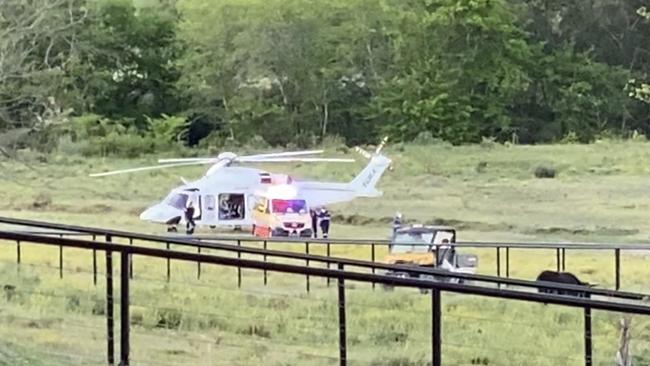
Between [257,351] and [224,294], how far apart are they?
11.3 feet

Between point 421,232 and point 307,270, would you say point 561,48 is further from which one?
point 307,270

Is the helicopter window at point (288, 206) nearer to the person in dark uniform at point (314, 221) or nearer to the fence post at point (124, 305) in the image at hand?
the person in dark uniform at point (314, 221)

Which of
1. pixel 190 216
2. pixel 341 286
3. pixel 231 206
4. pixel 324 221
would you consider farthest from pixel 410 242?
pixel 231 206

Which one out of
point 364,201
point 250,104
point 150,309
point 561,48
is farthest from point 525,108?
point 150,309

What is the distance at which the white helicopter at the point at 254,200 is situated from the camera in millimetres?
23953

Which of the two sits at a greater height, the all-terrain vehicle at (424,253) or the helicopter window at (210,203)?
the all-terrain vehicle at (424,253)

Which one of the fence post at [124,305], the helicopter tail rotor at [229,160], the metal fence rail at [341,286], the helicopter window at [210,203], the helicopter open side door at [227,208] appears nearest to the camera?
the metal fence rail at [341,286]

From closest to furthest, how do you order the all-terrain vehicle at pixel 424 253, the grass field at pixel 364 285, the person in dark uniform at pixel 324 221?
the grass field at pixel 364 285
the all-terrain vehicle at pixel 424 253
the person in dark uniform at pixel 324 221

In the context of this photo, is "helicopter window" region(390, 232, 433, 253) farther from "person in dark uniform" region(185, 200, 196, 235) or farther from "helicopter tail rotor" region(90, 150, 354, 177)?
"helicopter tail rotor" region(90, 150, 354, 177)

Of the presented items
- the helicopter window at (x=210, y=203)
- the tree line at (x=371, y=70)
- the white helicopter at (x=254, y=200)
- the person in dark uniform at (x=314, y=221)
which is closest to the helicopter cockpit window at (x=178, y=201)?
the white helicopter at (x=254, y=200)

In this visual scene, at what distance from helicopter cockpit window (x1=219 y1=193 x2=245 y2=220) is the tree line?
13.1 m

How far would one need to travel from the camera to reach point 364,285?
1238cm

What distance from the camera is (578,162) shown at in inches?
1315

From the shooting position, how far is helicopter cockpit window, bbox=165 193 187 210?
82.0ft
